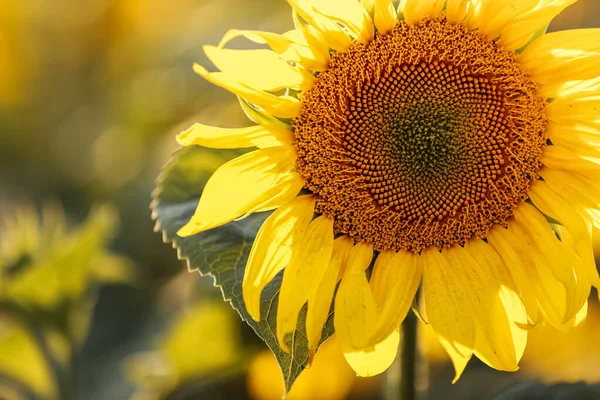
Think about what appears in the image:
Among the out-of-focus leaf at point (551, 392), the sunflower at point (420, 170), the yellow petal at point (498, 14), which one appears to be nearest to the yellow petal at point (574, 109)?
the sunflower at point (420, 170)

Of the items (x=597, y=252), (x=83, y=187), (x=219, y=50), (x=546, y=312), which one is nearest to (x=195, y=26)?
(x=83, y=187)

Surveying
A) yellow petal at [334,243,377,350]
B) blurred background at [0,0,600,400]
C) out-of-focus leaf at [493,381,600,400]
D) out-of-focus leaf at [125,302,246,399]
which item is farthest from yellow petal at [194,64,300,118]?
out-of-focus leaf at [125,302,246,399]

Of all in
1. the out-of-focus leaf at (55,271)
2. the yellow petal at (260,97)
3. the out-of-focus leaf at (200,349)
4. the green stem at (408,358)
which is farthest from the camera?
the out-of-focus leaf at (200,349)

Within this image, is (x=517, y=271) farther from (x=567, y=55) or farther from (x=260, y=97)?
(x=260, y=97)

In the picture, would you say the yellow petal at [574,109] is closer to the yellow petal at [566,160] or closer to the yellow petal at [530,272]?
the yellow petal at [566,160]

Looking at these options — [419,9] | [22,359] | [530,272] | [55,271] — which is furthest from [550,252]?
[22,359]

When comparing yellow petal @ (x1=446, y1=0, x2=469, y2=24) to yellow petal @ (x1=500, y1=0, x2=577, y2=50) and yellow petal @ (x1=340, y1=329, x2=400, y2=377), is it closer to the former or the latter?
yellow petal @ (x1=500, y1=0, x2=577, y2=50)

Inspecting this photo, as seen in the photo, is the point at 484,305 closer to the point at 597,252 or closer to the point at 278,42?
the point at 278,42
